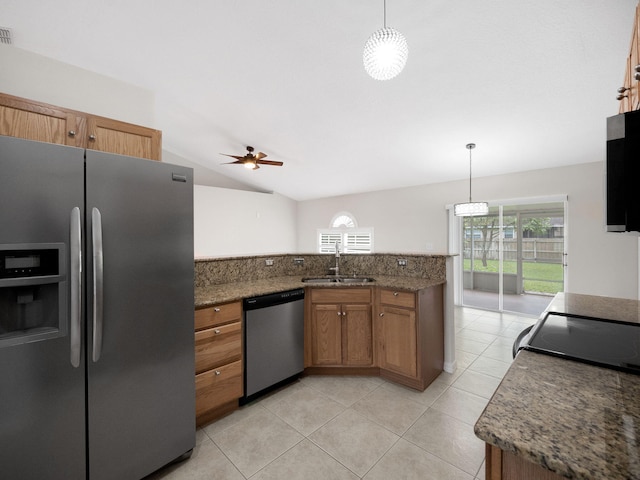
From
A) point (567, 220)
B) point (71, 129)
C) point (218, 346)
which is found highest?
point (71, 129)

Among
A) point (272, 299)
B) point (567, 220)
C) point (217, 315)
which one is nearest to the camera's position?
point (217, 315)

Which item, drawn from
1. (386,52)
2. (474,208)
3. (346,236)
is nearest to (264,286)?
(386,52)

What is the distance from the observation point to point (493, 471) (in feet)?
2.07

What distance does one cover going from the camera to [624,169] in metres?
0.69

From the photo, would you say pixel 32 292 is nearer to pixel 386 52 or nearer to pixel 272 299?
pixel 272 299

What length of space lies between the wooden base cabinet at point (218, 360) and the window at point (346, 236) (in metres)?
4.61

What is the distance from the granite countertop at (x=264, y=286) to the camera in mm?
1986

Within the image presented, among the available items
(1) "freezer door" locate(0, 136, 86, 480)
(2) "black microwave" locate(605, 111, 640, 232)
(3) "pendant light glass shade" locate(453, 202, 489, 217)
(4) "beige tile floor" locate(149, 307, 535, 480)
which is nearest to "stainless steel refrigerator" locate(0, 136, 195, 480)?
(1) "freezer door" locate(0, 136, 86, 480)

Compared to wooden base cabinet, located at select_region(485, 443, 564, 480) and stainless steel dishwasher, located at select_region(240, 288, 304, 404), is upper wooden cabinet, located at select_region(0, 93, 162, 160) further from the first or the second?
wooden base cabinet, located at select_region(485, 443, 564, 480)

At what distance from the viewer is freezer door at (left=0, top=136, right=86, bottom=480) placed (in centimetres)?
113

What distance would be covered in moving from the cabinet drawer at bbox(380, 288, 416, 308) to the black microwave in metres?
1.65

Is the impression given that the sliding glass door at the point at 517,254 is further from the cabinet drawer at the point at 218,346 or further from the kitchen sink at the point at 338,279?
the cabinet drawer at the point at 218,346

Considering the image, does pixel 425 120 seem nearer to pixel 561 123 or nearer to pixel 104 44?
pixel 561 123

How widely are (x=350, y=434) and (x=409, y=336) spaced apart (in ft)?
2.95
